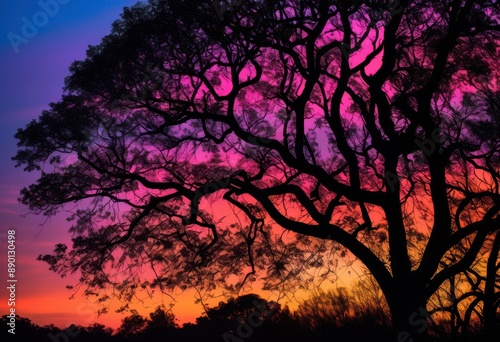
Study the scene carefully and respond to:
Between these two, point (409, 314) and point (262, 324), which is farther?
point (262, 324)

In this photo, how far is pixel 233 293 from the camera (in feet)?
51.8

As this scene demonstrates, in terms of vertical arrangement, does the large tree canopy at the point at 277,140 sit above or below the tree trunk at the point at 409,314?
above

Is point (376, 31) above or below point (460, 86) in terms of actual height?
above

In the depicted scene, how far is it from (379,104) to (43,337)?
13.3 m

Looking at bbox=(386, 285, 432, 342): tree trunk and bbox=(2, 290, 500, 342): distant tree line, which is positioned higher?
bbox=(2, 290, 500, 342): distant tree line

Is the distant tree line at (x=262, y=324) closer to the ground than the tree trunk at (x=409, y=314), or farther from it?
farther from it

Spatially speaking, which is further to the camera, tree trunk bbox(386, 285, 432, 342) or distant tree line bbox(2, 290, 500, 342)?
distant tree line bbox(2, 290, 500, 342)

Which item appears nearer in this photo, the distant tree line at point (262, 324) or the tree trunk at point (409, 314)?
the tree trunk at point (409, 314)

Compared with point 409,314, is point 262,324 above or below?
above

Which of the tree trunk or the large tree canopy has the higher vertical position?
the large tree canopy

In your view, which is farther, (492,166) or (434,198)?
(492,166)

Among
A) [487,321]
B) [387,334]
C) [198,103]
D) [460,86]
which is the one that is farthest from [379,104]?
[387,334]

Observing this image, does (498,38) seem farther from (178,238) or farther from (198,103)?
(178,238)

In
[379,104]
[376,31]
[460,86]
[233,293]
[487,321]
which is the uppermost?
[376,31]
